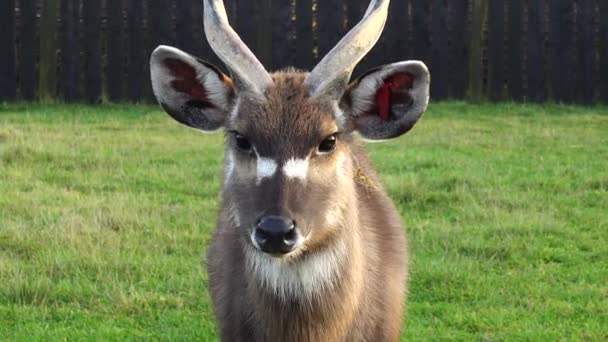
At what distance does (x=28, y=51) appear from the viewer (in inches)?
592

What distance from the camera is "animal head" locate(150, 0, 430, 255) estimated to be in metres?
4.43

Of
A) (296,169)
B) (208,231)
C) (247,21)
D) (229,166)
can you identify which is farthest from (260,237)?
(247,21)

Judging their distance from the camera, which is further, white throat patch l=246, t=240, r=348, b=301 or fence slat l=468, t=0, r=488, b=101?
fence slat l=468, t=0, r=488, b=101

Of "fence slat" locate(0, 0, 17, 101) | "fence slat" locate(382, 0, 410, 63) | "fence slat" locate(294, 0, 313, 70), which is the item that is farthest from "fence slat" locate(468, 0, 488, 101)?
"fence slat" locate(0, 0, 17, 101)

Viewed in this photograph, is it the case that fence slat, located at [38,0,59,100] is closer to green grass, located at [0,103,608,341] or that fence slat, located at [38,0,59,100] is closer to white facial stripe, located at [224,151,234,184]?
green grass, located at [0,103,608,341]

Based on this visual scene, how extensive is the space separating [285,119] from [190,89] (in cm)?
57

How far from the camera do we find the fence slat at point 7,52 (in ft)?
49.1

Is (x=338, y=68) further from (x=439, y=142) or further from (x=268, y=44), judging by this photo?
(x=268, y=44)

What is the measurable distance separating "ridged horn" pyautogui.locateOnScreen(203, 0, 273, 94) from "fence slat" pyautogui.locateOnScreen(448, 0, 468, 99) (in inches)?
430

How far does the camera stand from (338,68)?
185 inches

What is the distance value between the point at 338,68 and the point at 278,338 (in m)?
1.06

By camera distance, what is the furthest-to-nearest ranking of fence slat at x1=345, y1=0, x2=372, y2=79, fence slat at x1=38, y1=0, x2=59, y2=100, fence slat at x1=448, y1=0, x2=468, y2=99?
fence slat at x1=448, y1=0, x2=468, y2=99, fence slat at x1=345, y1=0, x2=372, y2=79, fence slat at x1=38, y1=0, x2=59, y2=100

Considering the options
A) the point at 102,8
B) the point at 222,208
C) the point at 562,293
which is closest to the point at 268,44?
the point at 102,8

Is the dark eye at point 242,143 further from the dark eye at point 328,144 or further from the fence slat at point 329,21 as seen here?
the fence slat at point 329,21
